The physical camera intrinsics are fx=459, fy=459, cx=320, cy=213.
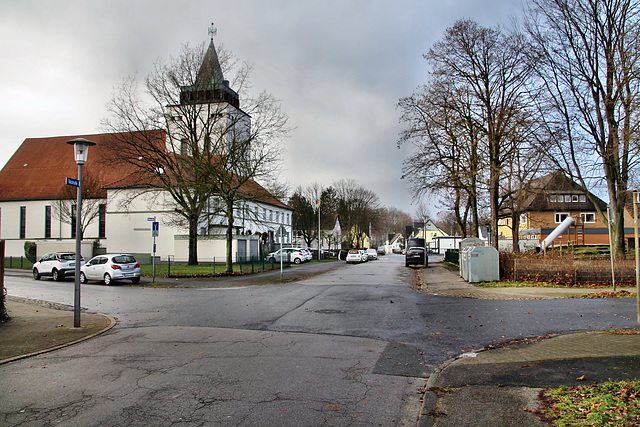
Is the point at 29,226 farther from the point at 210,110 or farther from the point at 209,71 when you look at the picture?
the point at 209,71

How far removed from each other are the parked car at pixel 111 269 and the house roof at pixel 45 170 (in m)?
26.7

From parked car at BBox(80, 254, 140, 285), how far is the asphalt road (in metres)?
9.43

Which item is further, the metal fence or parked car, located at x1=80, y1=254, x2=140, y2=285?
parked car, located at x1=80, y1=254, x2=140, y2=285

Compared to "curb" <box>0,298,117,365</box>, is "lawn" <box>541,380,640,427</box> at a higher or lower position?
higher

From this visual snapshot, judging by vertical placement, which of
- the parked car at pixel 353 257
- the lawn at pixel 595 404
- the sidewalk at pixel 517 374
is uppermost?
the lawn at pixel 595 404

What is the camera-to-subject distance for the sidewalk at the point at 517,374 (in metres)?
4.78

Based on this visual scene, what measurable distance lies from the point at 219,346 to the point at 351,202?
73033 millimetres

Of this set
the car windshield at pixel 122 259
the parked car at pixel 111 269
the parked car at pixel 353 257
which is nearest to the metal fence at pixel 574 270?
the parked car at pixel 111 269

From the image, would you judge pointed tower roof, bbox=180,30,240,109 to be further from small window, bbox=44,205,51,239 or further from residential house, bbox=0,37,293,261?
small window, bbox=44,205,51,239

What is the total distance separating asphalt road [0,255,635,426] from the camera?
5129 mm

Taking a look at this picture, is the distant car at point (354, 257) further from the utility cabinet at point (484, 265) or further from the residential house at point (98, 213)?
the utility cabinet at point (484, 265)

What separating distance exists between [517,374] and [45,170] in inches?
2364

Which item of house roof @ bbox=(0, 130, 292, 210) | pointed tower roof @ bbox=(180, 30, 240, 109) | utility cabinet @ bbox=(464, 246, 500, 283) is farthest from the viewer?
house roof @ bbox=(0, 130, 292, 210)

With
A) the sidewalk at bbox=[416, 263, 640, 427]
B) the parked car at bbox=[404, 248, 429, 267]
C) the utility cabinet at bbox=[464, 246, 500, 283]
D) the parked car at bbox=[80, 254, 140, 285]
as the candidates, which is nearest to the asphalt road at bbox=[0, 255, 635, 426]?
the sidewalk at bbox=[416, 263, 640, 427]
